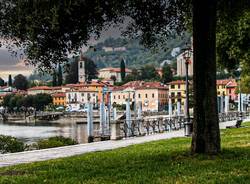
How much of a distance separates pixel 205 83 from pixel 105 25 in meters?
3.14

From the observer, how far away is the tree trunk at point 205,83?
560 inches

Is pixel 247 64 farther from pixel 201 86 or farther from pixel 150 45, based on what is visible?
pixel 201 86

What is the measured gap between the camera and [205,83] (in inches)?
561

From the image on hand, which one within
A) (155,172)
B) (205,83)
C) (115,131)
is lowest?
(115,131)

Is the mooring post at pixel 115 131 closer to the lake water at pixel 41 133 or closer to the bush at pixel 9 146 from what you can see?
the bush at pixel 9 146

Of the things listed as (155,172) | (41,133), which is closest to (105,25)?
(155,172)

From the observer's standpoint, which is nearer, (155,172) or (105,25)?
(155,172)

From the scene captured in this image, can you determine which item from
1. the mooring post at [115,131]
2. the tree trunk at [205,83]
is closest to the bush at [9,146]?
the mooring post at [115,131]

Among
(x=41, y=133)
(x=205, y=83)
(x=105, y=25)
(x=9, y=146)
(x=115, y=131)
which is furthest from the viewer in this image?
(x=41, y=133)

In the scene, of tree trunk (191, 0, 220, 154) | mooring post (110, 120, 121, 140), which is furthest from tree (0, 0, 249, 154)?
mooring post (110, 120, 121, 140)

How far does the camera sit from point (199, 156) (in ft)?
45.9

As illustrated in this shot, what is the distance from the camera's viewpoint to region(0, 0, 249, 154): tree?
12438mm

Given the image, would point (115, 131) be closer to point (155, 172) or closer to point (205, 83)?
point (205, 83)

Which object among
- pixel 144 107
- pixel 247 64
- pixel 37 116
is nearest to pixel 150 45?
pixel 247 64
